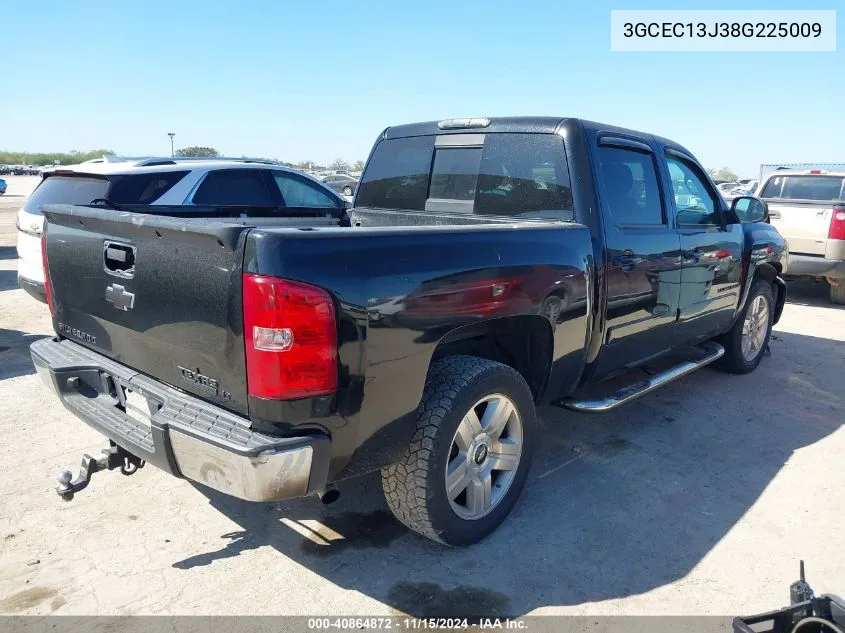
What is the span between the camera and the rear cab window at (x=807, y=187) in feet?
31.2

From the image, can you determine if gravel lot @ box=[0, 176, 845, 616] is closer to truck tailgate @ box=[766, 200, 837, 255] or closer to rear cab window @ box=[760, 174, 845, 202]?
truck tailgate @ box=[766, 200, 837, 255]

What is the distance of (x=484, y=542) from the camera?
9.90ft

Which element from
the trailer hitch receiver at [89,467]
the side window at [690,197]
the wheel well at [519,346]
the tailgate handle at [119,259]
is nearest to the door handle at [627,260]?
the wheel well at [519,346]

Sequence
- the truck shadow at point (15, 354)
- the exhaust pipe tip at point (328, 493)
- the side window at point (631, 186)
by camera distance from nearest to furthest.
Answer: the exhaust pipe tip at point (328, 493)
the side window at point (631, 186)
the truck shadow at point (15, 354)

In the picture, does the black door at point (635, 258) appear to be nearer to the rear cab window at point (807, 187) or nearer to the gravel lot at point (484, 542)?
the gravel lot at point (484, 542)

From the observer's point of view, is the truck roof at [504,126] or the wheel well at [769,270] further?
the wheel well at [769,270]

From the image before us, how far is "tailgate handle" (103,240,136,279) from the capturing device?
8.66 ft

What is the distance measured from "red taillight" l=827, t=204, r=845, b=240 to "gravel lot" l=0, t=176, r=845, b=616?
17.2ft

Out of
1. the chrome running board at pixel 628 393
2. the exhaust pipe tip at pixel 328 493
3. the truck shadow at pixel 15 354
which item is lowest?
the truck shadow at pixel 15 354

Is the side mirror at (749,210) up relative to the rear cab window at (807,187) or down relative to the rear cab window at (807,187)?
down

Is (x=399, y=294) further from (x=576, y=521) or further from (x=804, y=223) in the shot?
(x=804, y=223)

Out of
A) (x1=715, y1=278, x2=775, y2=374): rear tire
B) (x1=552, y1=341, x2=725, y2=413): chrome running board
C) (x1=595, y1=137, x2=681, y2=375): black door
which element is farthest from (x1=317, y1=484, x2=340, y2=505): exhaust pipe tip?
(x1=715, y1=278, x2=775, y2=374): rear tire

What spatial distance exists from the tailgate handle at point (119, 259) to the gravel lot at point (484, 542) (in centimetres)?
127

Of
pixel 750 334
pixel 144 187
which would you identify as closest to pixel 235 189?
pixel 144 187
